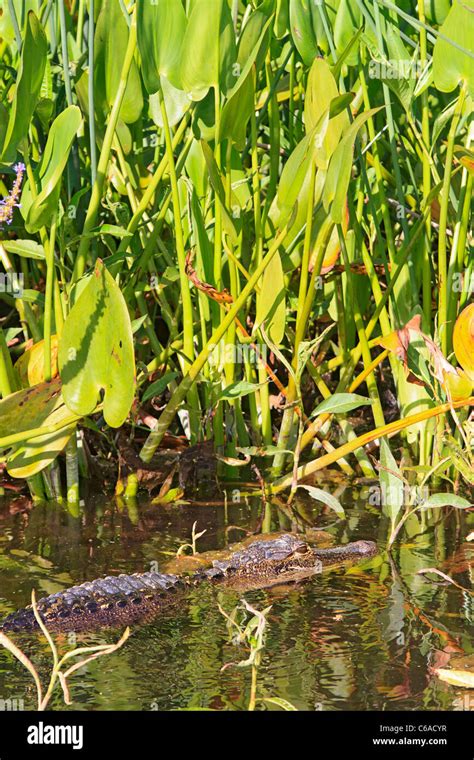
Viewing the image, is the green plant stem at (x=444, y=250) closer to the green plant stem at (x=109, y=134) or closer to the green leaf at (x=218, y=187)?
the green leaf at (x=218, y=187)

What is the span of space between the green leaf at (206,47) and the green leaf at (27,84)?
0.37m

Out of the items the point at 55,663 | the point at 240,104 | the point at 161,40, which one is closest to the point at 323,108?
the point at 240,104

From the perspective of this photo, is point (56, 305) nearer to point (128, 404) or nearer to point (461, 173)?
point (128, 404)

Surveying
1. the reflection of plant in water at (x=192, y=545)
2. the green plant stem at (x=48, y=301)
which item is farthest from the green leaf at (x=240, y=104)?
the reflection of plant in water at (x=192, y=545)

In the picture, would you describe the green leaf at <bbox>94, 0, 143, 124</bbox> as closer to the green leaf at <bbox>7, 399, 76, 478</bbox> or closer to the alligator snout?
the green leaf at <bbox>7, 399, 76, 478</bbox>

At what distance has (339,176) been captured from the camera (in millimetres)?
2340

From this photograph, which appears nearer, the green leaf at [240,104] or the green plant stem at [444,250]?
the green leaf at [240,104]

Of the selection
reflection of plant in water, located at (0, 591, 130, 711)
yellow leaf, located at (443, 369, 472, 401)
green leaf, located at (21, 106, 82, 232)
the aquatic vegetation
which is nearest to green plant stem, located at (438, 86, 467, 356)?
the aquatic vegetation

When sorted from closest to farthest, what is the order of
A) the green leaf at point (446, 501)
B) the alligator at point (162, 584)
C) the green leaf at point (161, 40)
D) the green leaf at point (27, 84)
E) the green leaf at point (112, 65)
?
the alligator at point (162, 584)
the green leaf at point (27, 84)
the green leaf at point (446, 501)
the green leaf at point (161, 40)
the green leaf at point (112, 65)

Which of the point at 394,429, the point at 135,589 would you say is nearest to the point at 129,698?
the point at 135,589

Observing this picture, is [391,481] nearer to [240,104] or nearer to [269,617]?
[269,617]

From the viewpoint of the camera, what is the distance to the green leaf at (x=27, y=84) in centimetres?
221

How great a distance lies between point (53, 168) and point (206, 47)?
1.64 feet
